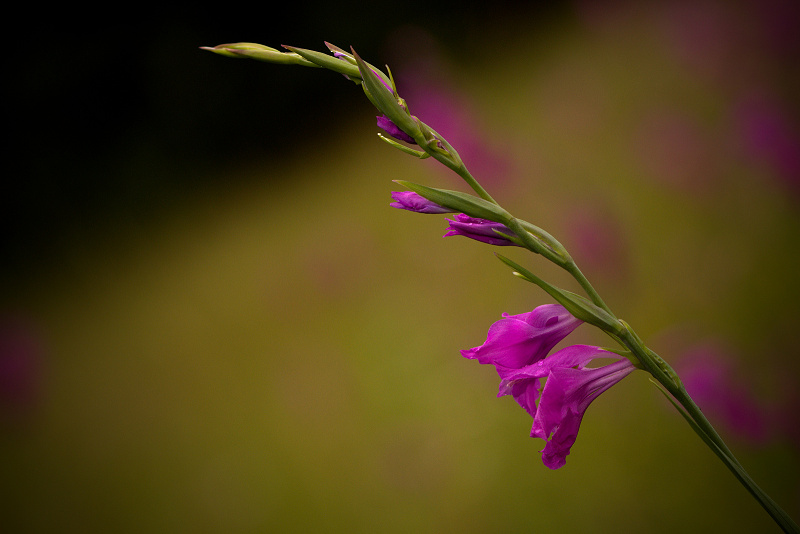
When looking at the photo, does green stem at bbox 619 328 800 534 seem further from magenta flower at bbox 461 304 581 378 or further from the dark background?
the dark background

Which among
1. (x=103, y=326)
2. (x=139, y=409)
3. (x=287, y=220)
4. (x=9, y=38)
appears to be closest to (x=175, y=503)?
(x=139, y=409)

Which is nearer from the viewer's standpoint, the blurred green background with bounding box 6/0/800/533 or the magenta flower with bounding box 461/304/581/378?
the magenta flower with bounding box 461/304/581/378

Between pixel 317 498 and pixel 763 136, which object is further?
pixel 317 498

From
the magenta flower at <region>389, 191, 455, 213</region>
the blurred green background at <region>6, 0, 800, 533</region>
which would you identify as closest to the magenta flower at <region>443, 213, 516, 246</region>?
the magenta flower at <region>389, 191, 455, 213</region>

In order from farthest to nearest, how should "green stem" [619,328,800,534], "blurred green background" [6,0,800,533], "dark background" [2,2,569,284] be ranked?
1. "dark background" [2,2,569,284]
2. "blurred green background" [6,0,800,533]
3. "green stem" [619,328,800,534]

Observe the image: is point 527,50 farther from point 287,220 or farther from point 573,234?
point 287,220

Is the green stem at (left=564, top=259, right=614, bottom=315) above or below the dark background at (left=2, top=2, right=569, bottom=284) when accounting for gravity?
below
